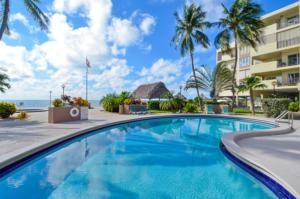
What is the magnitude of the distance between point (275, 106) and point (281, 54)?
41.1ft

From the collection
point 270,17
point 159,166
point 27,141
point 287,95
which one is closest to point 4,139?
point 27,141

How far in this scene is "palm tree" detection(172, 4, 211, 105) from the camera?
2263cm

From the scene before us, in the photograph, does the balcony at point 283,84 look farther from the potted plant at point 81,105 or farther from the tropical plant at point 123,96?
the potted plant at point 81,105

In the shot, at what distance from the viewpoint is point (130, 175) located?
4.95 m

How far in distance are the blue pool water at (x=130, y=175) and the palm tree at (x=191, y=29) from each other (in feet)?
58.4

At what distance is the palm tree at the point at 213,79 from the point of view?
27.1m

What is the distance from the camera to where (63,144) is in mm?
7469

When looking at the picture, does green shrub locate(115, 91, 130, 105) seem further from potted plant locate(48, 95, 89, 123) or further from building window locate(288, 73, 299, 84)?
building window locate(288, 73, 299, 84)

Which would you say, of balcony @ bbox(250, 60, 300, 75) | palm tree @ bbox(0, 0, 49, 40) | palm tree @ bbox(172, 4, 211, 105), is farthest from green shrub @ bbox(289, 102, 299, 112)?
palm tree @ bbox(0, 0, 49, 40)

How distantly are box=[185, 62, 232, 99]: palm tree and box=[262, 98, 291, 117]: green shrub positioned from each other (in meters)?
10.0

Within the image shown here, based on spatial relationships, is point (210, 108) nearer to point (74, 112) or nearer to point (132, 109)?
point (132, 109)

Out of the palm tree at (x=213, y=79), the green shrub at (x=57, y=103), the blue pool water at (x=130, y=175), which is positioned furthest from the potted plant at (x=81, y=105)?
the palm tree at (x=213, y=79)

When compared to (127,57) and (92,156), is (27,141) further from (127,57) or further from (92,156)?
(127,57)

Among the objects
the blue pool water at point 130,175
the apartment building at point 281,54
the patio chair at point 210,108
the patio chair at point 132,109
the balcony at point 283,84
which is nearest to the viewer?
the blue pool water at point 130,175
